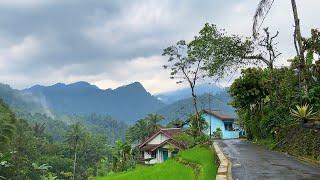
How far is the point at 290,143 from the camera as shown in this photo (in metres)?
22.5

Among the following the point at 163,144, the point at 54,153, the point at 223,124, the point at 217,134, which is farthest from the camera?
the point at 54,153

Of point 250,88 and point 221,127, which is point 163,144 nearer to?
point 221,127

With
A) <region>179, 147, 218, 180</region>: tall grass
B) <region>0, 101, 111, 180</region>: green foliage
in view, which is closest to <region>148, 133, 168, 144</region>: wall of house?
<region>0, 101, 111, 180</region>: green foliage

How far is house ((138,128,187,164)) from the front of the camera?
182 ft

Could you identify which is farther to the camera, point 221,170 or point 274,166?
point 274,166

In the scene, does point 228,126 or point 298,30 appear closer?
point 298,30

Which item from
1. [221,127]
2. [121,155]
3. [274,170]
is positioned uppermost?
[221,127]

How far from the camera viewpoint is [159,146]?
56.3m

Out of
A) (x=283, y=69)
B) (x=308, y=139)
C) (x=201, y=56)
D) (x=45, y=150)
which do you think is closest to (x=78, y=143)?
(x=45, y=150)

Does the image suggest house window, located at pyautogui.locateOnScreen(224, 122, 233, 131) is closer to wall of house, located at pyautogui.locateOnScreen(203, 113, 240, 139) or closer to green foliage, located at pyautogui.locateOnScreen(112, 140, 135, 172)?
wall of house, located at pyautogui.locateOnScreen(203, 113, 240, 139)

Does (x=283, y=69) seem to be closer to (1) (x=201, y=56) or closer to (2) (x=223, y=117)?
(1) (x=201, y=56)

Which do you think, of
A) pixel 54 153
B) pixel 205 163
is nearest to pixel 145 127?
pixel 54 153

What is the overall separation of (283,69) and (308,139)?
11.4m

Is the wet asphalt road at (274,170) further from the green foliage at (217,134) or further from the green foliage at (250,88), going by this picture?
the green foliage at (217,134)
